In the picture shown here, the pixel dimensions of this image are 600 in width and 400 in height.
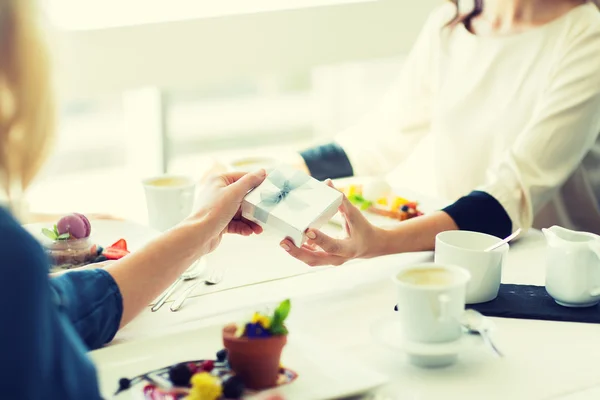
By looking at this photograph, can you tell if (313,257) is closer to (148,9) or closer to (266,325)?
(266,325)

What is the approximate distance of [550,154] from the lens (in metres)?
1.52

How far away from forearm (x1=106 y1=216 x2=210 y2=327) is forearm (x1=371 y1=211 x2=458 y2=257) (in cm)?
33

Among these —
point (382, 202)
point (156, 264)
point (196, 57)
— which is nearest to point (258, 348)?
point (156, 264)

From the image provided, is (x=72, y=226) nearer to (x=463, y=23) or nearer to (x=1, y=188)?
(x=1, y=188)

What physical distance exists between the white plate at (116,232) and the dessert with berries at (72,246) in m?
0.06

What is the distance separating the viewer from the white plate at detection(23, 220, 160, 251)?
1.34 m

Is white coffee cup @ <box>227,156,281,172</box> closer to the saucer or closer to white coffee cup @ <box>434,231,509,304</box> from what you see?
white coffee cup @ <box>434,231,509,304</box>

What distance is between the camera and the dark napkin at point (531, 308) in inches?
43.7

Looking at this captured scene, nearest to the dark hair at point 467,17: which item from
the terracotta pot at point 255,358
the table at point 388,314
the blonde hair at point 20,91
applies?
the table at point 388,314

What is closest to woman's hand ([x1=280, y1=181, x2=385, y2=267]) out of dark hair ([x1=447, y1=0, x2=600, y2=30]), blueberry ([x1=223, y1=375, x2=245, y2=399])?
blueberry ([x1=223, y1=375, x2=245, y2=399])

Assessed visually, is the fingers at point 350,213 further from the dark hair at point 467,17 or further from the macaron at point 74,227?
the dark hair at point 467,17

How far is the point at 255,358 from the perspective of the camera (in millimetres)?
873

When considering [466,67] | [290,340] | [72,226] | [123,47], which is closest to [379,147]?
[466,67]

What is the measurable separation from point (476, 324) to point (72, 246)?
60 cm
